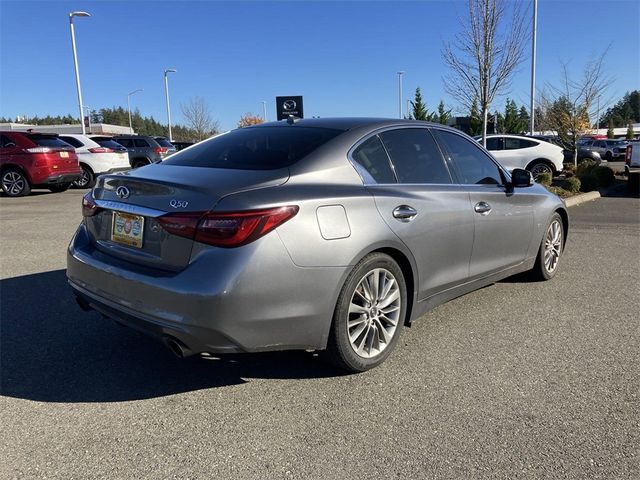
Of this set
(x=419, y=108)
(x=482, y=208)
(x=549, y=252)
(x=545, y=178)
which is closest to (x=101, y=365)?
(x=482, y=208)

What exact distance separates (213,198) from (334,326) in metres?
1.00

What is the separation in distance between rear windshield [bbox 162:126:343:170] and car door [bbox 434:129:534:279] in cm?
117

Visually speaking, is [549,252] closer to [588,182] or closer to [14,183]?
[588,182]

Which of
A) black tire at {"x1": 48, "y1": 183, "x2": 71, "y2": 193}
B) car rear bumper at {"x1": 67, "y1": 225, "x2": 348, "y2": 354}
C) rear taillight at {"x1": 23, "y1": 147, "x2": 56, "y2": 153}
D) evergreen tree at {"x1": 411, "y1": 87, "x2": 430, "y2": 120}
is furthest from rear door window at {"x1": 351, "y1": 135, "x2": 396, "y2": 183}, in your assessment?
evergreen tree at {"x1": 411, "y1": 87, "x2": 430, "y2": 120}

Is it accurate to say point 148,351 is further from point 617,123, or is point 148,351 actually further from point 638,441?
point 617,123

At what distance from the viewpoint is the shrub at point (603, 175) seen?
15188mm

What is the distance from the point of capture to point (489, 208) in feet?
14.1

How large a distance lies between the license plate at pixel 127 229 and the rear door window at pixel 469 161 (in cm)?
239

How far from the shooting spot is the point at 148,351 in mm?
3695

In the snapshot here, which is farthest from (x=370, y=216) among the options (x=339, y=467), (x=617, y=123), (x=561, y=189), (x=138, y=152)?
(x=617, y=123)

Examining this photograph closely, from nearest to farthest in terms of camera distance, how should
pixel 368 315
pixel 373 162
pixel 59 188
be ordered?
1. pixel 368 315
2. pixel 373 162
3. pixel 59 188

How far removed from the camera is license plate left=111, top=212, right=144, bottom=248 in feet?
9.79

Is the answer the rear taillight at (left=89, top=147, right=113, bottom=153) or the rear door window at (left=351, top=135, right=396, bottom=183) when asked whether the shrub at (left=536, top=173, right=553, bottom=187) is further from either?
the rear taillight at (left=89, top=147, right=113, bottom=153)

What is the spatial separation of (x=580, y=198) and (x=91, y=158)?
13271 millimetres
